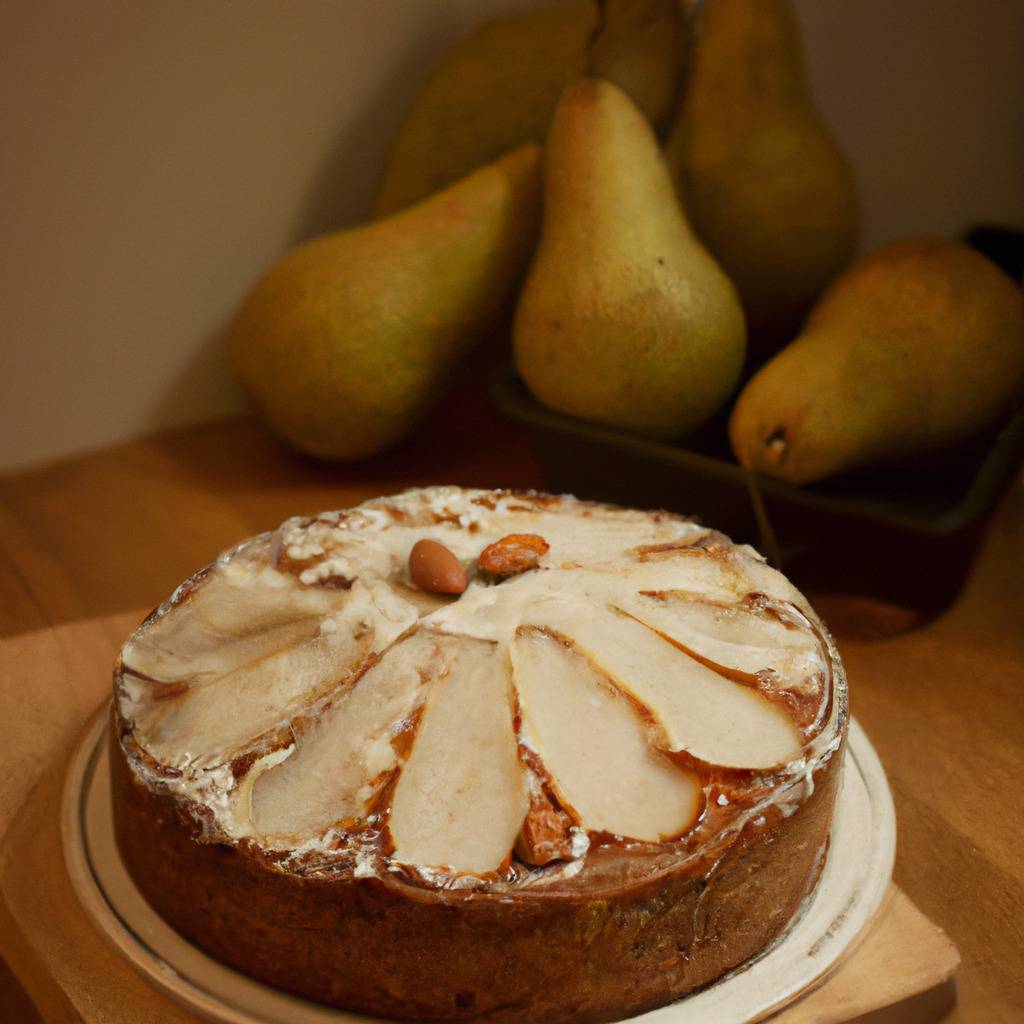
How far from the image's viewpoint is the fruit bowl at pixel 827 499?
0.76 metres

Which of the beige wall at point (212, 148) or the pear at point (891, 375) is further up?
A: the beige wall at point (212, 148)

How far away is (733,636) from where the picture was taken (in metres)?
0.60

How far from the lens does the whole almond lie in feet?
1.99

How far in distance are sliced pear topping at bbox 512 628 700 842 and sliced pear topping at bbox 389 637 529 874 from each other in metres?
0.01

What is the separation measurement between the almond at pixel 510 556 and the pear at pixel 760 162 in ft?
1.29

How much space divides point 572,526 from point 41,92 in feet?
1.65

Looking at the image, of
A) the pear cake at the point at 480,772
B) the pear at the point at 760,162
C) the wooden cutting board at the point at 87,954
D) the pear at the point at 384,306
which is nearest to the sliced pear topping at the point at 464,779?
the pear cake at the point at 480,772

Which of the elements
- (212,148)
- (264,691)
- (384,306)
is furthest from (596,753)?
(212,148)

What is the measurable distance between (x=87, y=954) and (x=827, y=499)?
1.59ft

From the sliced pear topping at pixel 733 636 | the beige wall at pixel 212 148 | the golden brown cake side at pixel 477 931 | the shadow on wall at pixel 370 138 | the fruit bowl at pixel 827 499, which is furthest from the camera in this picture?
the shadow on wall at pixel 370 138

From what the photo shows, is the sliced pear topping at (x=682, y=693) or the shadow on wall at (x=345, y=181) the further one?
the shadow on wall at (x=345, y=181)

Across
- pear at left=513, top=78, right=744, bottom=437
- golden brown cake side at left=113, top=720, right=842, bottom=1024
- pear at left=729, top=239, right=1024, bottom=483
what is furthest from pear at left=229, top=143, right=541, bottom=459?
golden brown cake side at left=113, top=720, right=842, bottom=1024

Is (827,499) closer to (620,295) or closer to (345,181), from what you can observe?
(620,295)

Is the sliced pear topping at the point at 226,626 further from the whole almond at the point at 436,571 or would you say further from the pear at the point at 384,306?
the pear at the point at 384,306
